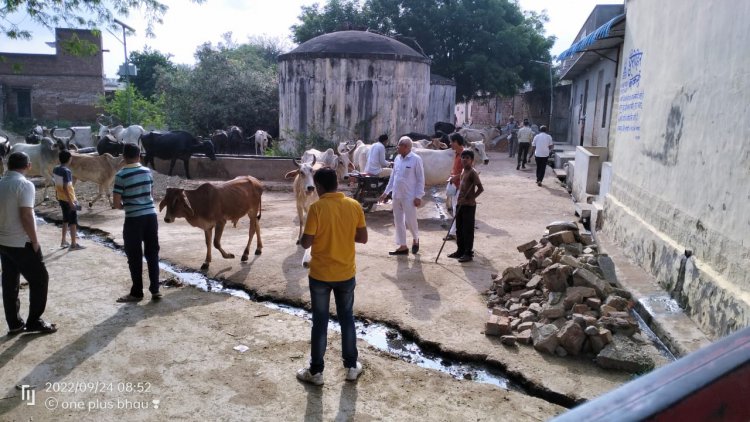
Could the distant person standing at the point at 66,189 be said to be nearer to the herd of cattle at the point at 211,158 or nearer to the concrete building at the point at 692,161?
the herd of cattle at the point at 211,158

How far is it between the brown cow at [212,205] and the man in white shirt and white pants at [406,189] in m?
2.04

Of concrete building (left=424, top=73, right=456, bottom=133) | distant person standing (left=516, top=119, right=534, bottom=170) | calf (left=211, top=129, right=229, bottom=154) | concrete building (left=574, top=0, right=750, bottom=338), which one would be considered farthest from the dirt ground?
concrete building (left=424, top=73, right=456, bottom=133)

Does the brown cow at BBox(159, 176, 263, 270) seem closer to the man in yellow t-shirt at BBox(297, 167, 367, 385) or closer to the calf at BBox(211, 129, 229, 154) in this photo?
the man in yellow t-shirt at BBox(297, 167, 367, 385)

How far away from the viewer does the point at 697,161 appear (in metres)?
5.34

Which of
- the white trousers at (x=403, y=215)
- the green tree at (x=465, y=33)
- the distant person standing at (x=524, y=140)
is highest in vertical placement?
the green tree at (x=465, y=33)

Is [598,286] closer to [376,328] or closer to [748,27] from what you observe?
[376,328]

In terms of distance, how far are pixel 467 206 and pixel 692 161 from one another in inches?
106

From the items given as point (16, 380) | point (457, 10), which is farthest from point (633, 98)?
point (457, 10)

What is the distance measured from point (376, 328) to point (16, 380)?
2.98 m

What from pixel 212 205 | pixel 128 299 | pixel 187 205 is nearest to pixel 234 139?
pixel 212 205

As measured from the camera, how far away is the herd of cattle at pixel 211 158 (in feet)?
21.8

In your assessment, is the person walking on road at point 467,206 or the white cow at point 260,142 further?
the white cow at point 260,142

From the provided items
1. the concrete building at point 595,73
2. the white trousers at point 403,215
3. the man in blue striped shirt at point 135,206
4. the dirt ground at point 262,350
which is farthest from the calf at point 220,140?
the man in blue striped shirt at point 135,206

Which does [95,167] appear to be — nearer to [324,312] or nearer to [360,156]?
[360,156]
